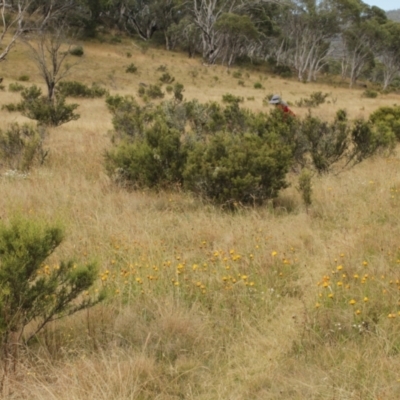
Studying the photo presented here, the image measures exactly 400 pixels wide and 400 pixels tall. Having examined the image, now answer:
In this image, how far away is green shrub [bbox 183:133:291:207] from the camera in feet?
17.7

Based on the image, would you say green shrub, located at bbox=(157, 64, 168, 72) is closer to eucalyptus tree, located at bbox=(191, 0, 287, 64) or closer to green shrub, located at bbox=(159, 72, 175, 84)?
green shrub, located at bbox=(159, 72, 175, 84)

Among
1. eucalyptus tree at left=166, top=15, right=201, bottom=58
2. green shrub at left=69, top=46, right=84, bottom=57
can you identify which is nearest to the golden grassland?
green shrub at left=69, top=46, right=84, bottom=57

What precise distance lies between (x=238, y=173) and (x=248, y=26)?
40.3 meters

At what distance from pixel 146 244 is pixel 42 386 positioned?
74.9 inches

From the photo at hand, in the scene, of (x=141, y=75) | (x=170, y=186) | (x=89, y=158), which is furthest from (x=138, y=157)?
(x=141, y=75)

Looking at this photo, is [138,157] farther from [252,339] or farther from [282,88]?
[282,88]

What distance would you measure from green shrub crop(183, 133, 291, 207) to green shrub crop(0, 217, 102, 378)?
2853mm

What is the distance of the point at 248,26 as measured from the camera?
4244cm

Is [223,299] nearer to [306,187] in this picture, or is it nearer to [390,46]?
[306,187]

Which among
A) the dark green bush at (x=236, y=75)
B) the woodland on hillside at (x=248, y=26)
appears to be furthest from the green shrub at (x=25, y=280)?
the woodland on hillside at (x=248, y=26)

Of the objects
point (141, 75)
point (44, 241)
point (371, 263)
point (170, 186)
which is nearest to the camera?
point (44, 241)

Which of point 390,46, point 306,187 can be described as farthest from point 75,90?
point 390,46

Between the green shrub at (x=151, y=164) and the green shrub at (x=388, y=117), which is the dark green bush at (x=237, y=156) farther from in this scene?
the green shrub at (x=388, y=117)

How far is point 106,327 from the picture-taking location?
115 inches
